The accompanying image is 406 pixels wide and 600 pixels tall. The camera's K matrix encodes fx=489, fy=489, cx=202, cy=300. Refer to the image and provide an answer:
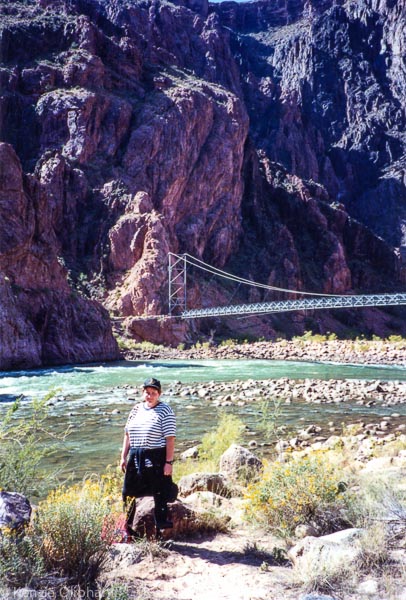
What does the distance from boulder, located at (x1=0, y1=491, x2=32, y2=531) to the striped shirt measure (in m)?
0.90

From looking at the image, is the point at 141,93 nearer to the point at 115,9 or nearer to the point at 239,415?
the point at 115,9

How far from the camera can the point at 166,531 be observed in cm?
379

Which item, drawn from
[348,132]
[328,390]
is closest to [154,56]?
[348,132]

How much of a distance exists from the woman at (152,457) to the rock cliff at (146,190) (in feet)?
70.1

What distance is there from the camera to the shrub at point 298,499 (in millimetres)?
3801

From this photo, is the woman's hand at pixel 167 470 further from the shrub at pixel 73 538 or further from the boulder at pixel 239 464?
the boulder at pixel 239 464

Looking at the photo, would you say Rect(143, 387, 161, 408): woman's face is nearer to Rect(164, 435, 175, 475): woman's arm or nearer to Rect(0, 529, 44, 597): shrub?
Rect(164, 435, 175, 475): woman's arm

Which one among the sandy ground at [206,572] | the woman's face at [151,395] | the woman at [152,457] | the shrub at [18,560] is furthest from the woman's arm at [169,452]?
the shrub at [18,560]

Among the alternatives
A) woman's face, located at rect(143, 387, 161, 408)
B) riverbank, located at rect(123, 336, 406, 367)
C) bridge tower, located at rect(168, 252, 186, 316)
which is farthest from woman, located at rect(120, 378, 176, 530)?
bridge tower, located at rect(168, 252, 186, 316)

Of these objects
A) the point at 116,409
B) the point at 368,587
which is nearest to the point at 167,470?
the point at 368,587

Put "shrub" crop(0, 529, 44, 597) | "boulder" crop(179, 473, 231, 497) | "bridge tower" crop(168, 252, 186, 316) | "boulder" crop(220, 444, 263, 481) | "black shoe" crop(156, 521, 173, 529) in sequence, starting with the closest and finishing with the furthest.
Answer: "shrub" crop(0, 529, 44, 597) → "black shoe" crop(156, 521, 173, 529) → "boulder" crop(179, 473, 231, 497) → "boulder" crop(220, 444, 263, 481) → "bridge tower" crop(168, 252, 186, 316)

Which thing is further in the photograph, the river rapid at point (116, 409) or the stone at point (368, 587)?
the river rapid at point (116, 409)

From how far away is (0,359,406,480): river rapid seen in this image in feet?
26.0

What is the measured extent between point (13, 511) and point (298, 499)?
212cm
